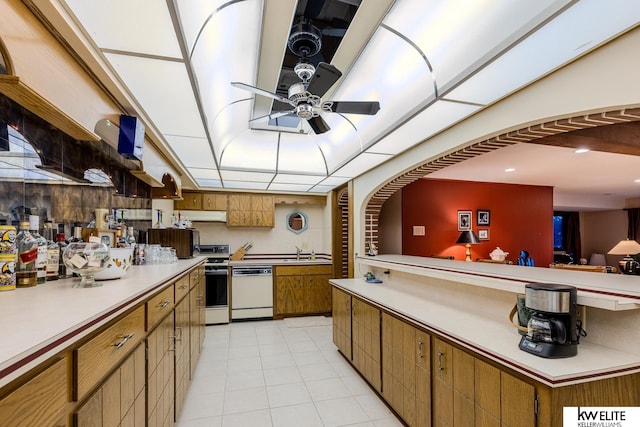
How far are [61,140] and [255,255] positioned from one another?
14.5 feet

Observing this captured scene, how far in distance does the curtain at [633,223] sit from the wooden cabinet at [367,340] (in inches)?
372

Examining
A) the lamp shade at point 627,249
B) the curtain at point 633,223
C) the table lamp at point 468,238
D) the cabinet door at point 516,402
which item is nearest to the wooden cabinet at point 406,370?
the cabinet door at point 516,402

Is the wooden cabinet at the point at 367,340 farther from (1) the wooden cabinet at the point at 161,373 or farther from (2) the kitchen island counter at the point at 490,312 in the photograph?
(1) the wooden cabinet at the point at 161,373

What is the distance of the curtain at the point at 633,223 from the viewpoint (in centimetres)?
834

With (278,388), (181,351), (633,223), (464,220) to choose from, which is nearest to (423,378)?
(278,388)

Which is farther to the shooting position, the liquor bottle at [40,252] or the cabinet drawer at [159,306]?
the cabinet drawer at [159,306]

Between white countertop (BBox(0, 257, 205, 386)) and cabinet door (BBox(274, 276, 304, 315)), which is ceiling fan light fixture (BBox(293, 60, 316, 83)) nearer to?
white countertop (BBox(0, 257, 205, 386))

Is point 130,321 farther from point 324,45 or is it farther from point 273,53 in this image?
point 324,45

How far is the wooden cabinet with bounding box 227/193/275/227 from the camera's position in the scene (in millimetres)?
5664

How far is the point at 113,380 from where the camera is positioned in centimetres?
121

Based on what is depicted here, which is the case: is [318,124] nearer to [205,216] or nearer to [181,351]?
[181,351]

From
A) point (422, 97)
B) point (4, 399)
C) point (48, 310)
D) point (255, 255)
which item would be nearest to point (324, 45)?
point (422, 97)

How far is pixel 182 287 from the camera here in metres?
2.60

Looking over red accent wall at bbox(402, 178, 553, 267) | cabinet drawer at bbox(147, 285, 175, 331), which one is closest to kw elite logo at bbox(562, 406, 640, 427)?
cabinet drawer at bbox(147, 285, 175, 331)
